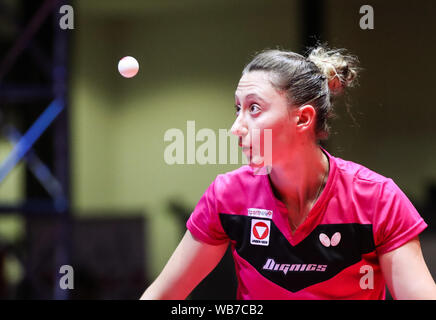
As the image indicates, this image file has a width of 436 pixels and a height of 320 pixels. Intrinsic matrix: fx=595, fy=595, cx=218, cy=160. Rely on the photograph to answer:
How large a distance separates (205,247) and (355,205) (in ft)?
1.28

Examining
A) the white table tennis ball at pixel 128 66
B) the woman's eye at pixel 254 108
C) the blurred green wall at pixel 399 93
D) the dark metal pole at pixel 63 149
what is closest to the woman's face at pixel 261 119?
the woman's eye at pixel 254 108

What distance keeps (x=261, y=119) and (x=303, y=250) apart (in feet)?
1.14

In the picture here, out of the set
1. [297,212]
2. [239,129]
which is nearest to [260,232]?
[297,212]

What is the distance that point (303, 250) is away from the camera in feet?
4.84

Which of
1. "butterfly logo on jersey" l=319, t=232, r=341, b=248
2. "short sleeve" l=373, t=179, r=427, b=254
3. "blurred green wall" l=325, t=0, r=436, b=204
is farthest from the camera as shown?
"blurred green wall" l=325, t=0, r=436, b=204

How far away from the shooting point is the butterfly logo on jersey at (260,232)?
150 cm

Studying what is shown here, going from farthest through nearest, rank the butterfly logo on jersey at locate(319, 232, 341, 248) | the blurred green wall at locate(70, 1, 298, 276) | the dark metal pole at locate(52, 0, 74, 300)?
the blurred green wall at locate(70, 1, 298, 276) < the dark metal pole at locate(52, 0, 74, 300) < the butterfly logo on jersey at locate(319, 232, 341, 248)

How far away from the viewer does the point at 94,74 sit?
600 centimetres

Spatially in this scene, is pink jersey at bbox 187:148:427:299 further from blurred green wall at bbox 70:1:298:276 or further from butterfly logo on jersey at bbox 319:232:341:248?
blurred green wall at bbox 70:1:298:276

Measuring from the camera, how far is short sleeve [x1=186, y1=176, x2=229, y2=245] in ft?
4.97

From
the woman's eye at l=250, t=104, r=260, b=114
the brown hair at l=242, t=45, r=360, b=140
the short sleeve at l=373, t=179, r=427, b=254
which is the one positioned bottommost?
the short sleeve at l=373, t=179, r=427, b=254

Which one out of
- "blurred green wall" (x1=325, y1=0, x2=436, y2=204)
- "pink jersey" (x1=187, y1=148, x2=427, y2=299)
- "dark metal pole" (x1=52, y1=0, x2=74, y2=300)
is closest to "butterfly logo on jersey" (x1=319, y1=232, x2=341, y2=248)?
"pink jersey" (x1=187, y1=148, x2=427, y2=299)
